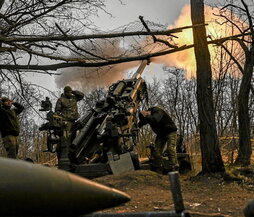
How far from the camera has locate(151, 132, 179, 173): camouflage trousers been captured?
35.3 ft

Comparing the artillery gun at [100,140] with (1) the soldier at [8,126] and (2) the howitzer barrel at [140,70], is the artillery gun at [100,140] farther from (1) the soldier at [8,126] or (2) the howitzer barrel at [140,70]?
(2) the howitzer barrel at [140,70]

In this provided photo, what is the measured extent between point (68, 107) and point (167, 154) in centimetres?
284

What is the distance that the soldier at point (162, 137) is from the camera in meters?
10.7

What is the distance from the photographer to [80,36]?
6547 millimetres

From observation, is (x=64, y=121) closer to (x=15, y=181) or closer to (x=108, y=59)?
(x=108, y=59)

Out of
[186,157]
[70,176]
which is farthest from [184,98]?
[70,176]

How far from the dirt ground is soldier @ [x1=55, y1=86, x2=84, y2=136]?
2215mm

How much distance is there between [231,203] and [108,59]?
3246 mm

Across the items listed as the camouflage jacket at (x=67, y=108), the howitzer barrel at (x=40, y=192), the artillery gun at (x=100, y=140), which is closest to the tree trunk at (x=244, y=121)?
the artillery gun at (x=100, y=140)

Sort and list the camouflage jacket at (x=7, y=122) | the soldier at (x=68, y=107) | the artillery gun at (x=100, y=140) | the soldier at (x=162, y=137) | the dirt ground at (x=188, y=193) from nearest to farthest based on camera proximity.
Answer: the dirt ground at (x=188, y=193), the artillery gun at (x=100, y=140), the camouflage jacket at (x=7, y=122), the soldier at (x=162, y=137), the soldier at (x=68, y=107)

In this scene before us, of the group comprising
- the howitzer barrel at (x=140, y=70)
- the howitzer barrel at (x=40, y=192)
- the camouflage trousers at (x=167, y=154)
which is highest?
the howitzer barrel at (x=140, y=70)

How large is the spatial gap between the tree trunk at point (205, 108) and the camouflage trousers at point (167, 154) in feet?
2.82

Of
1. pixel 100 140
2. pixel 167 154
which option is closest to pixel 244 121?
pixel 167 154

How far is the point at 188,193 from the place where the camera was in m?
8.59
